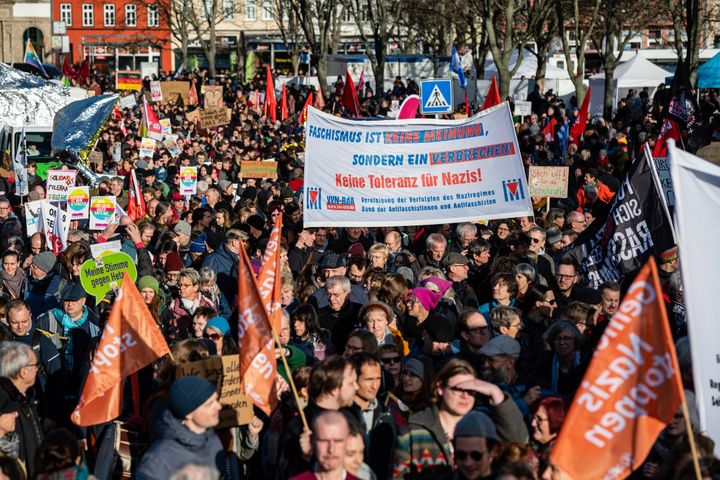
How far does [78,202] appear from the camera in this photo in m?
14.3

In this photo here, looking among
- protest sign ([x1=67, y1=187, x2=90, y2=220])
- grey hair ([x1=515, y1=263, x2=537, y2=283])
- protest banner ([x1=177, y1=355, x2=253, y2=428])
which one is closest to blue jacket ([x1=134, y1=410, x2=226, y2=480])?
protest banner ([x1=177, y1=355, x2=253, y2=428])

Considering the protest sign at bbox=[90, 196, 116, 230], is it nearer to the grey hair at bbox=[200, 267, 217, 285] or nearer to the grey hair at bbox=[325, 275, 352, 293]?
the grey hair at bbox=[200, 267, 217, 285]

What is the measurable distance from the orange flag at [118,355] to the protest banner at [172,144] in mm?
17840

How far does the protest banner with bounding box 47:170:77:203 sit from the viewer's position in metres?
15.2

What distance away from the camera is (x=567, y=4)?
4281 cm

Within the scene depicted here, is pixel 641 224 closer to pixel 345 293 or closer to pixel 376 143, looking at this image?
pixel 345 293

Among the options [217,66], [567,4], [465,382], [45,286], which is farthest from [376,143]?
[217,66]

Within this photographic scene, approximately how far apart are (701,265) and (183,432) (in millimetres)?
2357

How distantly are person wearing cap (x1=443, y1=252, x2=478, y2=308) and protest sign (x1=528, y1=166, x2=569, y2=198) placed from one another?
15.2 ft

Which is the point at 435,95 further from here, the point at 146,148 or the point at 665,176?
the point at 665,176

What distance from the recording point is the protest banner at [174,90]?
39.9 metres

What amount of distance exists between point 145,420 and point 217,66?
237 feet

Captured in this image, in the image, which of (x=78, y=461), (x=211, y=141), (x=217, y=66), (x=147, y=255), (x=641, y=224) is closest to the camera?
(x=78, y=461)

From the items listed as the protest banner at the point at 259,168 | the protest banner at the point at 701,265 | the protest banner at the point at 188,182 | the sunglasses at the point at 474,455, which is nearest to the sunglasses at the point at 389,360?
the sunglasses at the point at 474,455
